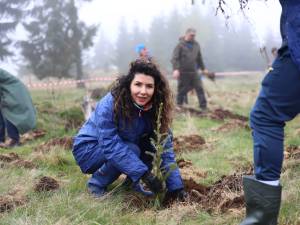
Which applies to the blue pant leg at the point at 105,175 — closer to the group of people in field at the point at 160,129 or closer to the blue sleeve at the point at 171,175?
the group of people in field at the point at 160,129

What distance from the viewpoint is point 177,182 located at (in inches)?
147

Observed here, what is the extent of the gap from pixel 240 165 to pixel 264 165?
232cm

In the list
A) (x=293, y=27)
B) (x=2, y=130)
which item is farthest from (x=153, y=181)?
(x=2, y=130)

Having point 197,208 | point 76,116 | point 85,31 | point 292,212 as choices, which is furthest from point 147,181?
point 85,31

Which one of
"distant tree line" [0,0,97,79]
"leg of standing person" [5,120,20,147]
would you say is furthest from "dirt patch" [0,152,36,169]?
"distant tree line" [0,0,97,79]

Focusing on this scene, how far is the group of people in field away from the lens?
254cm

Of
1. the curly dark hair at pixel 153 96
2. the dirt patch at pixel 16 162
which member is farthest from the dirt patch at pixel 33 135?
the curly dark hair at pixel 153 96

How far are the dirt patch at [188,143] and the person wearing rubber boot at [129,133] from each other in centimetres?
191

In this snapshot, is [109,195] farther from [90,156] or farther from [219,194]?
[219,194]

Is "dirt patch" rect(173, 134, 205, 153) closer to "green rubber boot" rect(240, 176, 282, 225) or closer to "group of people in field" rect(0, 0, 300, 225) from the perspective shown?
"group of people in field" rect(0, 0, 300, 225)

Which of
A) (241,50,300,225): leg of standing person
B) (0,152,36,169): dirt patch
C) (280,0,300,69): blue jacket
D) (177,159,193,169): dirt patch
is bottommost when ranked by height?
(177,159,193,169): dirt patch

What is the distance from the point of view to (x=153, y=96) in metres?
3.89

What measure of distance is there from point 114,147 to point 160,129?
480 millimetres

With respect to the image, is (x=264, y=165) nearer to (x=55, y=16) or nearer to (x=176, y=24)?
(x=55, y=16)
